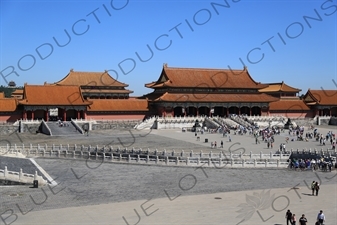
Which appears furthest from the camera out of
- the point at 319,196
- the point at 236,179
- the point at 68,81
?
the point at 68,81

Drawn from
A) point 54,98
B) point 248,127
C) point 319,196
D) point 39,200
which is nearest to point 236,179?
point 319,196

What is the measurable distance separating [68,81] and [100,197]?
166 ft

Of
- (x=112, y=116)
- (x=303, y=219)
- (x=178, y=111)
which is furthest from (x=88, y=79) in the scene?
(x=303, y=219)

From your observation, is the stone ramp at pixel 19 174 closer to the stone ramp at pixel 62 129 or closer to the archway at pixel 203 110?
the stone ramp at pixel 62 129

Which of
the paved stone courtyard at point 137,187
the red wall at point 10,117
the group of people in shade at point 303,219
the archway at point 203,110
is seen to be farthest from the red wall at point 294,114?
the group of people in shade at point 303,219

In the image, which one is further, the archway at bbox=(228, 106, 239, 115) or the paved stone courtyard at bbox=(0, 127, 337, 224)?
the archway at bbox=(228, 106, 239, 115)

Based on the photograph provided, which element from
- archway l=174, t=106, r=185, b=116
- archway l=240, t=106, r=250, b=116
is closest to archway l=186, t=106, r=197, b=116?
archway l=174, t=106, r=185, b=116

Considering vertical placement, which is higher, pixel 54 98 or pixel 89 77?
pixel 89 77

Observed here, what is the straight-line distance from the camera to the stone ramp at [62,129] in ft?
170

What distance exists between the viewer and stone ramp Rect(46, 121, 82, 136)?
51.8m

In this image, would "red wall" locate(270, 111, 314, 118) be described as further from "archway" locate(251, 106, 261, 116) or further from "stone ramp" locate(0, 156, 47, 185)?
"stone ramp" locate(0, 156, 47, 185)

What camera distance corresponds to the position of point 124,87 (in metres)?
72.6

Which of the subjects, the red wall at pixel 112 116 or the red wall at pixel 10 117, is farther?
the red wall at pixel 112 116

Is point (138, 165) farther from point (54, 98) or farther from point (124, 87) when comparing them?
point (124, 87)
